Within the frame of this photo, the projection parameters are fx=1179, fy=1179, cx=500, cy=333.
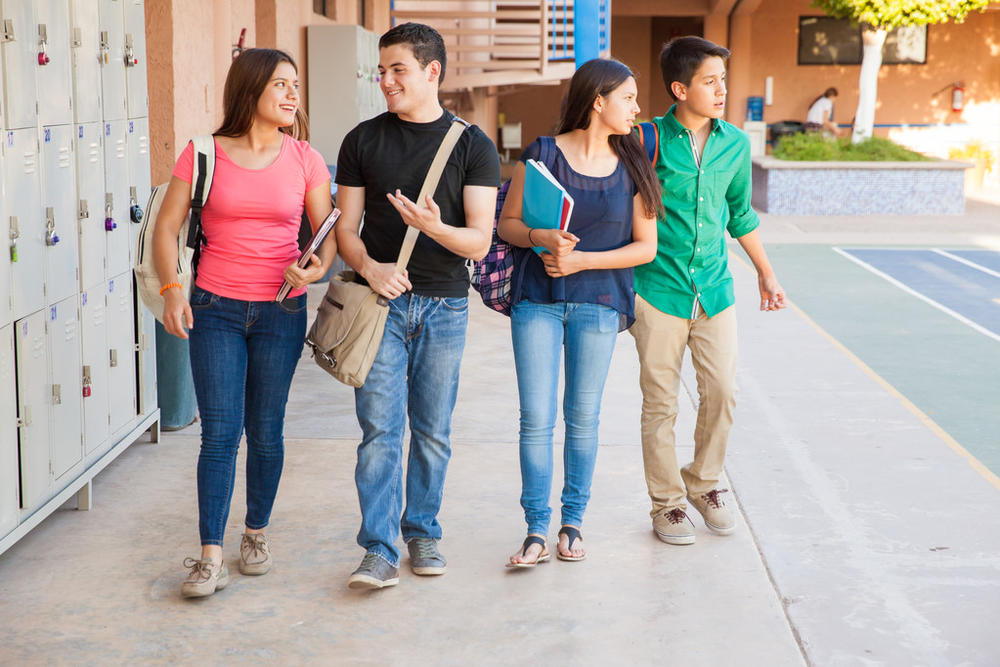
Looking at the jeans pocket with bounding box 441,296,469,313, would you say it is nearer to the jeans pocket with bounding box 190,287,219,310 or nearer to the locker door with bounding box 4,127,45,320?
the jeans pocket with bounding box 190,287,219,310

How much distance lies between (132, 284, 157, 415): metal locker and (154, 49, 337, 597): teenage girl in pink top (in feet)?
5.35

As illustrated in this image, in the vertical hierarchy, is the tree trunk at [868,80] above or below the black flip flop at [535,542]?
above

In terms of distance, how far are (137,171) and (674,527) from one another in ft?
9.16

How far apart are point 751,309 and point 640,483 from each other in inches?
175

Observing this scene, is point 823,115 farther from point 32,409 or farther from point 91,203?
point 32,409

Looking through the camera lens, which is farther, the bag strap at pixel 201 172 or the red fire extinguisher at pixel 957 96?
the red fire extinguisher at pixel 957 96

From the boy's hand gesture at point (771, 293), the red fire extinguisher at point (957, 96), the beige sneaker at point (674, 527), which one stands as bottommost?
the beige sneaker at point (674, 527)

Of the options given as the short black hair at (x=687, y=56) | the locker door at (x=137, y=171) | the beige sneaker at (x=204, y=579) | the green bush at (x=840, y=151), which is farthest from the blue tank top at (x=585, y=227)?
the green bush at (x=840, y=151)

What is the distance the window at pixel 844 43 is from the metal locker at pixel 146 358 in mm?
22115

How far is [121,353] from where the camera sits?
4973mm

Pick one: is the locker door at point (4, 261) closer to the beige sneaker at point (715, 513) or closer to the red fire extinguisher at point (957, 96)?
the beige sneaker at point (715, 513)

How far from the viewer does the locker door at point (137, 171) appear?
510cm

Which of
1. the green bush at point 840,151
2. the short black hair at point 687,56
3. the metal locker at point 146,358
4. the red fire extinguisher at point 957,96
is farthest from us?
the red fire extinguisher at point 957,96

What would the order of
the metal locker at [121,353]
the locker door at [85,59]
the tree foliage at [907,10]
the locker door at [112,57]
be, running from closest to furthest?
the locker door at [85,59]
the locker door at [112,57]
the metal locker at [121,353]
the tree foliage at [907,10]
